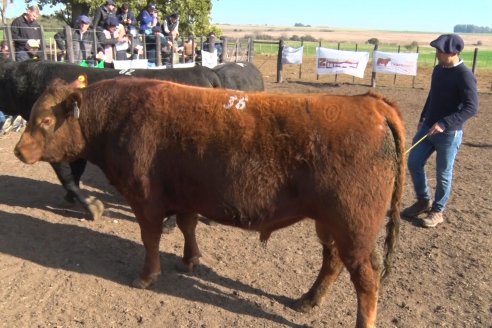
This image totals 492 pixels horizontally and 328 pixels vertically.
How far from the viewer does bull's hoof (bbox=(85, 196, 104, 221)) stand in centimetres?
518

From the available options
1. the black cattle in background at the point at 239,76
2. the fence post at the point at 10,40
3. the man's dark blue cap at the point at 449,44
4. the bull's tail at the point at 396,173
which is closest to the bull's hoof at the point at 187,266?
the bull's tail at the point at 396,173

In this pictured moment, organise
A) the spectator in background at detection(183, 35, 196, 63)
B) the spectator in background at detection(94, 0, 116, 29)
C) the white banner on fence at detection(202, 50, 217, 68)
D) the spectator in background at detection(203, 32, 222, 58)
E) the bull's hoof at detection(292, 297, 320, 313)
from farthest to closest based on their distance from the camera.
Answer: the spectator in background at detection(203, 32, 222, 58) → the spectator in background at detection(183, 35, 196, 63) → the white banner on fence at detection(202, 50, 217, 68) → the spectator in background at detection(94, 0, 116, 29) → the bull's hoof at detection(292, 297, 320, 313)

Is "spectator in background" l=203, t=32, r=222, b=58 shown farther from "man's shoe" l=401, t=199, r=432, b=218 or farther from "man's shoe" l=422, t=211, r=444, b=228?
"man's shoe" l=422, t=211, r=444, b=228

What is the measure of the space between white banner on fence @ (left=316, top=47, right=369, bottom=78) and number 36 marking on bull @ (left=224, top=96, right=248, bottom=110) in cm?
1556

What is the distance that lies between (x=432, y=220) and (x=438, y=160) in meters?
0.69

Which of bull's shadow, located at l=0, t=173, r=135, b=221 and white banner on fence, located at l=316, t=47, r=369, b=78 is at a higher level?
white banner on fence, located at l=316, t=47, r=369, b=78

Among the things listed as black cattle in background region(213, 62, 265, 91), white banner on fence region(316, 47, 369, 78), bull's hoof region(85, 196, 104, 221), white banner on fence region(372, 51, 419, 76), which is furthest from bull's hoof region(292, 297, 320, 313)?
white banner on fence region(372, 51, 419, 76)

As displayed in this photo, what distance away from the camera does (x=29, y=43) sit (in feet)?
30.3

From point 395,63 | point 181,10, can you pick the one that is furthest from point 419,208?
point 181,10

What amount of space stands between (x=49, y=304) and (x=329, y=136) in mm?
2526

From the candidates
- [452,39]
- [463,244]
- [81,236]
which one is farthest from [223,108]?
[463,244]

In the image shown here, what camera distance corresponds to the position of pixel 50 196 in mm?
5879

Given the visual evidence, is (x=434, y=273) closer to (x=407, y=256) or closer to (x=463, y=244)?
(x=407, y=256)

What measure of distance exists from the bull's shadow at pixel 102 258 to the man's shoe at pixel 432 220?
7.40ft
